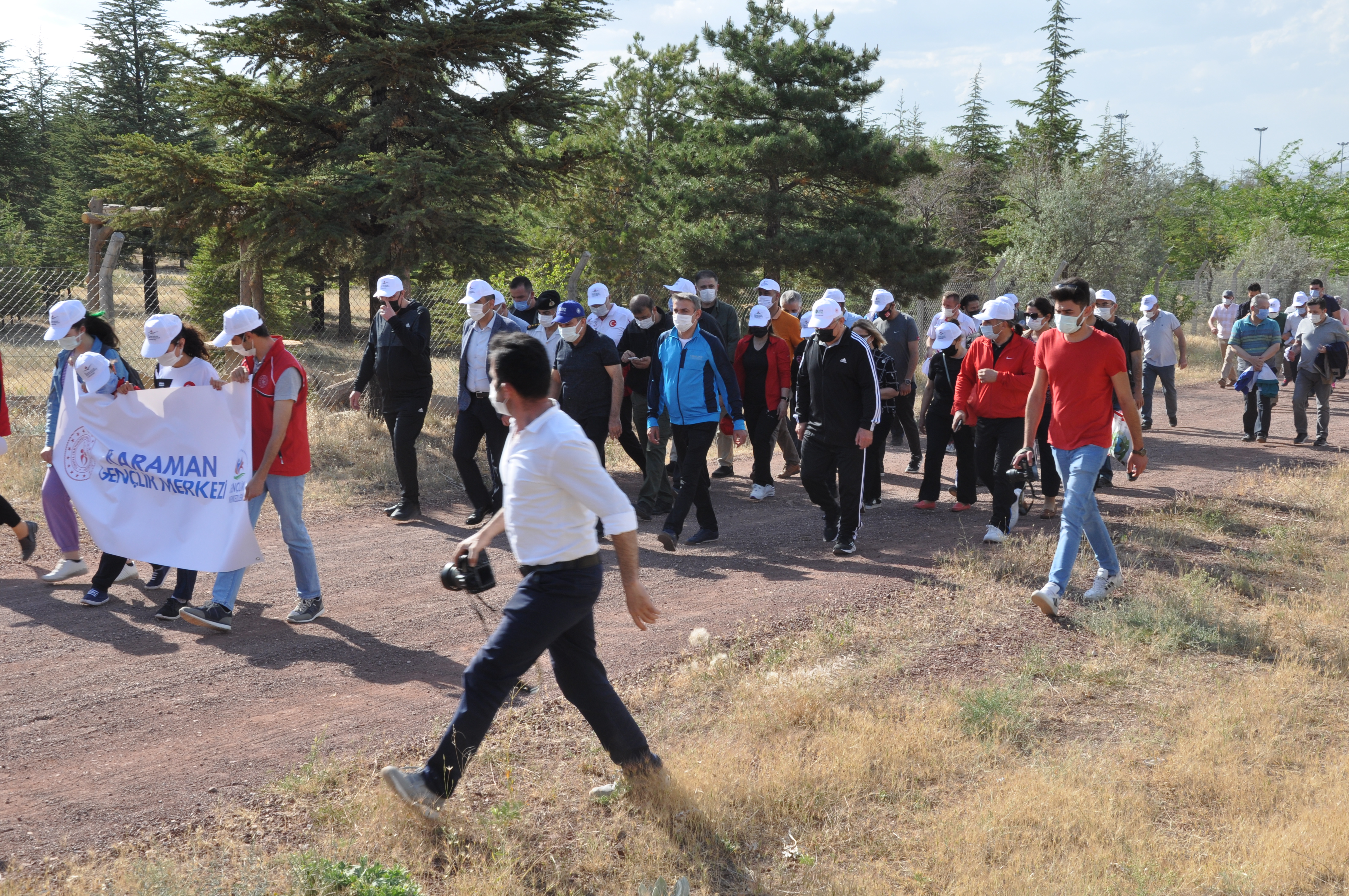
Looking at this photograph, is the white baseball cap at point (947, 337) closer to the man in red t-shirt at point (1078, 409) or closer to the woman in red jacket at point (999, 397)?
the woman in red jacket at point (999, 397)

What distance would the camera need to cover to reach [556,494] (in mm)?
3787

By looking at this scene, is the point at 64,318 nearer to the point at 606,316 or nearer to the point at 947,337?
the point at 606,316

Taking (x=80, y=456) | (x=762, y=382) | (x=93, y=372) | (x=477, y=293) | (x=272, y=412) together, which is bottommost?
(x=80, y=456)

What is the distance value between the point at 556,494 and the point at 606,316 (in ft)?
23.4

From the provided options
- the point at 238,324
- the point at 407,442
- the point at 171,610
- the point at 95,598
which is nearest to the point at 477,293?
the point at 407,442

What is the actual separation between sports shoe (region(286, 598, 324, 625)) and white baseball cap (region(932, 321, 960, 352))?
21.1ft

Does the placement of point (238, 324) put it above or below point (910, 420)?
above

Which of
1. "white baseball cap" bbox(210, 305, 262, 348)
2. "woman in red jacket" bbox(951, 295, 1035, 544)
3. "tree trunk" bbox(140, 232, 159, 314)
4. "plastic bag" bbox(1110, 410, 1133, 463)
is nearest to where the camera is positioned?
"white baseball cap" bbox(210, 305, 262, 348)

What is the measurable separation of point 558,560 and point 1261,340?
44.5ft

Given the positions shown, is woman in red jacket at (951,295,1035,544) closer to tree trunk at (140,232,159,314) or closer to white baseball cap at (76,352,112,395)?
white baseball cap at (76,352,112,395)

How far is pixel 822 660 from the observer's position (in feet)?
19.7

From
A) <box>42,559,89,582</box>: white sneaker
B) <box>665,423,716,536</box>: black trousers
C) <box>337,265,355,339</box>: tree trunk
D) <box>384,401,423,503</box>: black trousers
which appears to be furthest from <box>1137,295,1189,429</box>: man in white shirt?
<box>337,265,355,339</box>: tree trunk

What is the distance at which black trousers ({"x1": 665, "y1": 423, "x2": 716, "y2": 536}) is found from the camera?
28.1ft

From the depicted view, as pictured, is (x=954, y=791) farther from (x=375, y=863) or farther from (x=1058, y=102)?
(x=1058, y=102)
